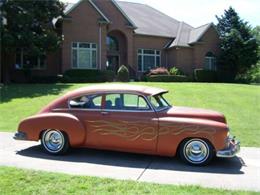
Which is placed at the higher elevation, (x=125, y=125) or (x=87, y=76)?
(x=87, y=76)

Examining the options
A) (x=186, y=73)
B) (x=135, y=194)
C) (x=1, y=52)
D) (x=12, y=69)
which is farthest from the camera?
(x=186, y=73)

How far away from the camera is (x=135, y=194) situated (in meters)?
6.10

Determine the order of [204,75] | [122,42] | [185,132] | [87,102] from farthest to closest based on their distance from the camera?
[122,42], [204,75], [87,102], [185,132]

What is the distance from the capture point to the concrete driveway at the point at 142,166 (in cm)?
715

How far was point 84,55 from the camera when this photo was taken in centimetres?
3384

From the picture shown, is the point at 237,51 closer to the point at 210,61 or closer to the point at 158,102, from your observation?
the point at 210,61

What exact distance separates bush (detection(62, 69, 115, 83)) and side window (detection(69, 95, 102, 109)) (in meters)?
21.4

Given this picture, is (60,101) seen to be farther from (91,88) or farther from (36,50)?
(36,50)

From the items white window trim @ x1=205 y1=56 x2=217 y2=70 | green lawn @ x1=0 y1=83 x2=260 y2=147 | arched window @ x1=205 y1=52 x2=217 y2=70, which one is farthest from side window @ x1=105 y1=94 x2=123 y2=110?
white window trim @ x1=205 y1=56 x2=217 y2=70

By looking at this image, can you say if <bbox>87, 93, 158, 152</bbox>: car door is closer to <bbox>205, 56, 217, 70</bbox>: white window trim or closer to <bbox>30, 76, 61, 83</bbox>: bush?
<bbox>30, 76, 61, 83</bbox>: bush

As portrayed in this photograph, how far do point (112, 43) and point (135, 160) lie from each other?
29.6 meters

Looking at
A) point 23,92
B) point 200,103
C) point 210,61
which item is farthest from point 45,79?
point 210,61

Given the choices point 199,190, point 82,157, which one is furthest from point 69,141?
point 199,190

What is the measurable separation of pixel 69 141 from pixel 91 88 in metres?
1.27
